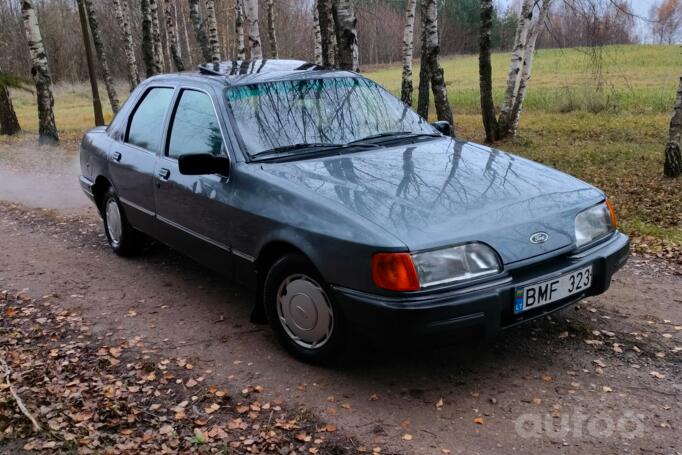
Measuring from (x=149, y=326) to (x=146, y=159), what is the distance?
145 cm

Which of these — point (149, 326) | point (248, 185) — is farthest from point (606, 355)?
point (149, 326)

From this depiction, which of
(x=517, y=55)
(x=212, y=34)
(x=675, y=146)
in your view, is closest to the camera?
(x=675, y=146)

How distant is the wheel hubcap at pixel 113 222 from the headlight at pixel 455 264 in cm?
389

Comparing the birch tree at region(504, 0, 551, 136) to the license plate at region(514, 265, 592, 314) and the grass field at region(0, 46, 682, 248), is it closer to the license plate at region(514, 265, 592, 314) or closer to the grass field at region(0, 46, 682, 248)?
the grass field at region(0, 46, 682, 248)

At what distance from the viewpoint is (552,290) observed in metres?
3.35

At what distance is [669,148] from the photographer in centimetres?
916

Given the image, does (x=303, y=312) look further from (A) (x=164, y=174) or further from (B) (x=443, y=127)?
(B) (x=443, y=127)

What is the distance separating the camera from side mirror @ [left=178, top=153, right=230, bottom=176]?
3.90 m

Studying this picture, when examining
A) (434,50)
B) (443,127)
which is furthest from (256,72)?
(434,50)

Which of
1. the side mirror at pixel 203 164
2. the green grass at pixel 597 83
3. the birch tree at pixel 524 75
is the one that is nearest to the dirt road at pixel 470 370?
the side mirror at pixel 203 164

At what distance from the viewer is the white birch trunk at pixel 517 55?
12.9 metres

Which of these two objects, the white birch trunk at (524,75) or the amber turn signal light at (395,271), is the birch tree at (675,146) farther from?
the amber turn signal light at (395,271)

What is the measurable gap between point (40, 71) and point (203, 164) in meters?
13.8

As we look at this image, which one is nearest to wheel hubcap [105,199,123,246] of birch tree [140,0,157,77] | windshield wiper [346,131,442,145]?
windshield wiper [346,131,442,145]
